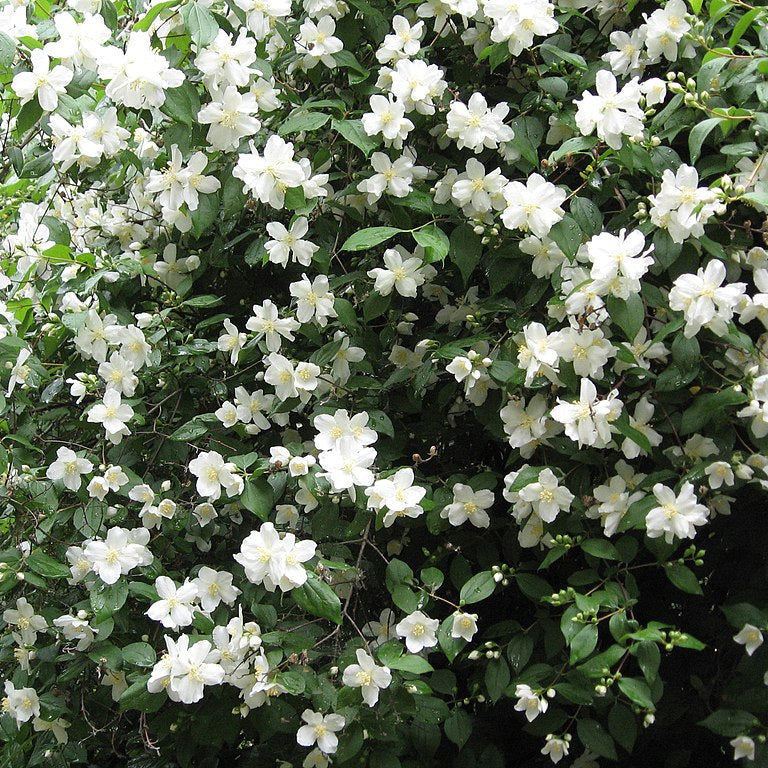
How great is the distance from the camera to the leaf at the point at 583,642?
1.37 meters

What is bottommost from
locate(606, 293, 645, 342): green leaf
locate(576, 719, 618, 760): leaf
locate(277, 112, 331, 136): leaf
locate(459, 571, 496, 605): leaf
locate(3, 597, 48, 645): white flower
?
locate(3, 597, 48, 645): white flower

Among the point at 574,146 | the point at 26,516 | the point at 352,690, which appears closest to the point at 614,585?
the point at 352,690

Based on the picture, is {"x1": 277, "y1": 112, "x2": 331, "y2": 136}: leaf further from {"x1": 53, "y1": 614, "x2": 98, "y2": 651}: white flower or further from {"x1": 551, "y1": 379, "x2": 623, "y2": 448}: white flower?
{"x1": 53, "y1": 614, "x2": 98, "y2": 651}: white flower

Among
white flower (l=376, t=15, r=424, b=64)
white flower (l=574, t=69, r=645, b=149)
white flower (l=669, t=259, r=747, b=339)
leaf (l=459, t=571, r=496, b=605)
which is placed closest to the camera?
white flower (l=669, t=259, r=747, b=339)

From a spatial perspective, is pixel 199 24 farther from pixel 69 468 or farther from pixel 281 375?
pixel 69 468

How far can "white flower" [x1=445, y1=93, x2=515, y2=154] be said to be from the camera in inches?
60.7

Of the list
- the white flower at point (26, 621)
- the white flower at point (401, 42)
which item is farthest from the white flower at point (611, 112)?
the white flower at point (26, 621)

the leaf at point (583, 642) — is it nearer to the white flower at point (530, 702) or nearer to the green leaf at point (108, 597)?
the white flower at point (530, 702)

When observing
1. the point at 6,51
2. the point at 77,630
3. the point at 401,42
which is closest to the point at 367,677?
the point at 77,630

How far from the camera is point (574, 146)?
1460mm

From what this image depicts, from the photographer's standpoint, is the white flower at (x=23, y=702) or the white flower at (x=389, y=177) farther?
the white flower at (x=23, y=702)

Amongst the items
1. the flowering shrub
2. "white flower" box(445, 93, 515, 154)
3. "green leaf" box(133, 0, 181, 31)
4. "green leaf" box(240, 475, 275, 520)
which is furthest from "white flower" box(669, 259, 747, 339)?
"green leaf" box(133, 0, 181, 31)

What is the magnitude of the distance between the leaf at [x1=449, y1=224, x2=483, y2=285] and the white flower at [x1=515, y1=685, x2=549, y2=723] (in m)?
0.71

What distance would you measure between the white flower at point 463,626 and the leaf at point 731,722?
1.38 feet
